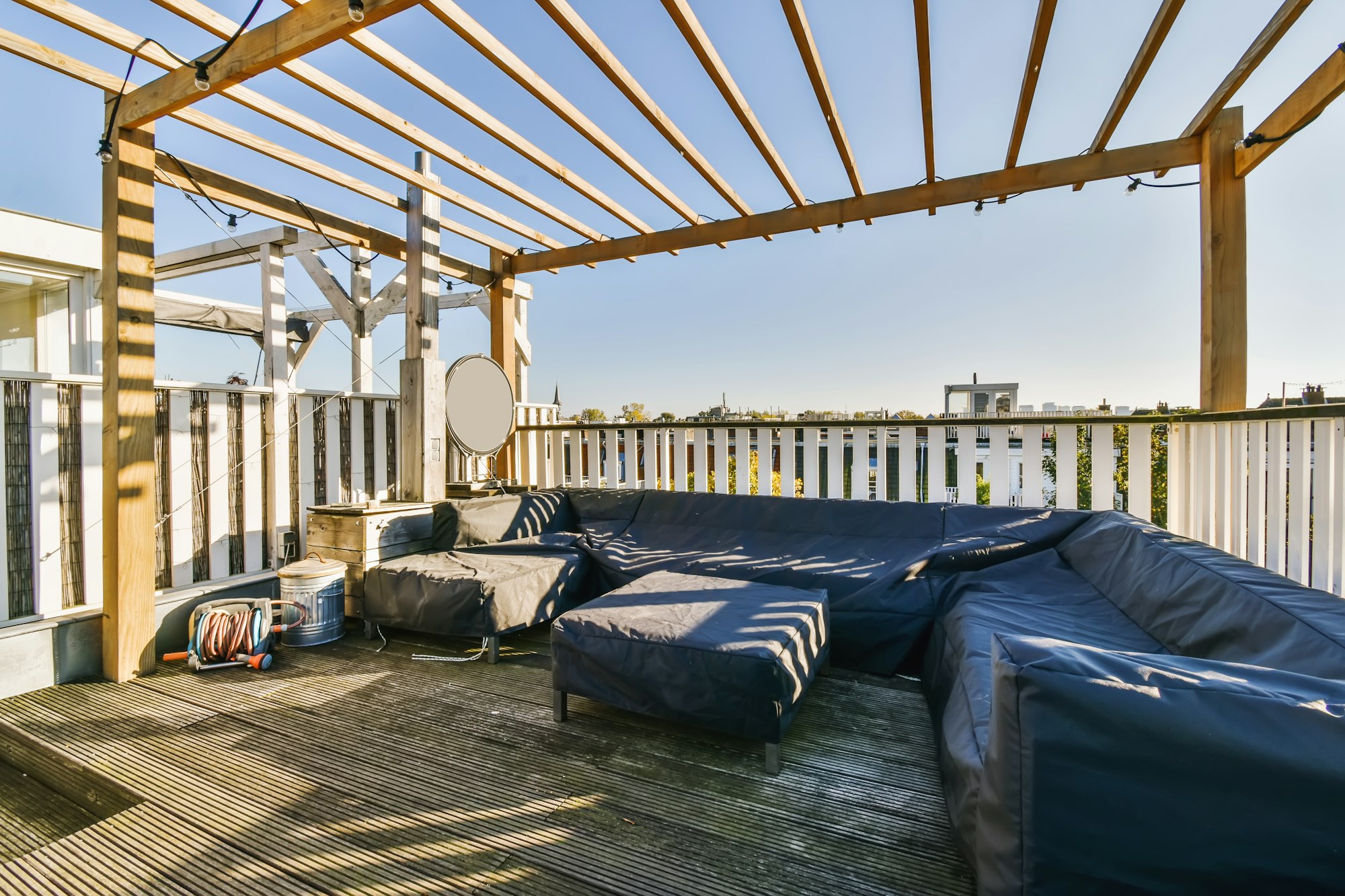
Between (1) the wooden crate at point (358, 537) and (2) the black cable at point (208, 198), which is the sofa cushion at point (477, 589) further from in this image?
(2) the black cable at point (208, 198)

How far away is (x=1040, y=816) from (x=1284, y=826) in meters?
0.27

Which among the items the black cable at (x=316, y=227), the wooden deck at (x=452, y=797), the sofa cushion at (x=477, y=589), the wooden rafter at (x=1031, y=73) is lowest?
the wooden deck at (x=452, y=797)

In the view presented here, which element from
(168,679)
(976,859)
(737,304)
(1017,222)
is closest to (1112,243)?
(1017,222)

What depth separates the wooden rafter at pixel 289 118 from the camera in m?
2.14

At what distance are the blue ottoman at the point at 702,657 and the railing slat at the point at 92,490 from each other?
2.41 m

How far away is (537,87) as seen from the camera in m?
2.60

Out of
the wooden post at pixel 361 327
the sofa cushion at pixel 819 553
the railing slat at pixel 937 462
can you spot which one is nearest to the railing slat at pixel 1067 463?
the railing slat at pixel 937 462

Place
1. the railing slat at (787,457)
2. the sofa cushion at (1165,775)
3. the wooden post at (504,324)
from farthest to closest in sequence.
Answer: the wooden post at (504,324) → the railing slat at (787,457) → the sofa cushion at (1165,775)

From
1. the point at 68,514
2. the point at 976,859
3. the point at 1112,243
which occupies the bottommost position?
the point at 976,859

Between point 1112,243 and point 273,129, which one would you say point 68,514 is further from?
point 1112,243

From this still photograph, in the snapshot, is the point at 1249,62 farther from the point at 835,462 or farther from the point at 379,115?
the point at 379,115

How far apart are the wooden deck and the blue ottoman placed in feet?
0.53

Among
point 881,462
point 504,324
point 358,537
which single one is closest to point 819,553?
point 881,462

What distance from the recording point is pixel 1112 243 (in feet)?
26.8
